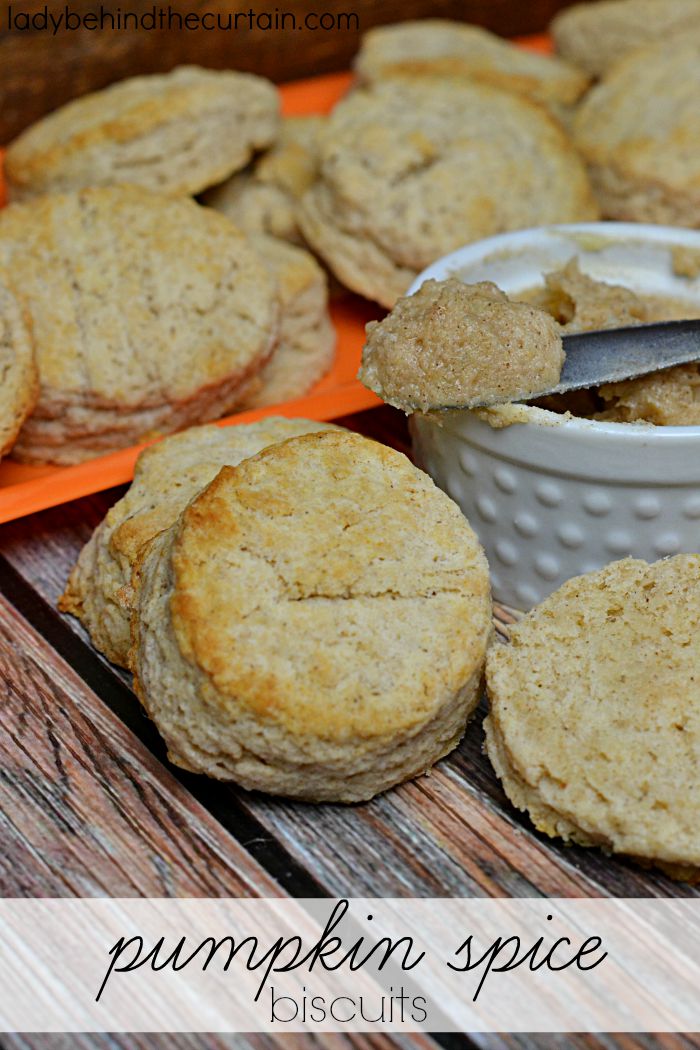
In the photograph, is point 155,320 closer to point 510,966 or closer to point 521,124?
point 521,124

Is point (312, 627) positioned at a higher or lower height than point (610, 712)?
higher

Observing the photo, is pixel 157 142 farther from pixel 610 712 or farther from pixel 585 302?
pixel 610 712

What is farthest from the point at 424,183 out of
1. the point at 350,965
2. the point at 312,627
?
the point at 350,965

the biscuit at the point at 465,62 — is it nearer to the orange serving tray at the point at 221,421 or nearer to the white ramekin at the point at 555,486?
the orange serving tray at the point at 221,421

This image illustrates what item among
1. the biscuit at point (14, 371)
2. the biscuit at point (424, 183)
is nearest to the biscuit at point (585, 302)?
the biscuit at point (424, 183)

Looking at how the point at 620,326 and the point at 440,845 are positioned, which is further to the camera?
the point at 620,326

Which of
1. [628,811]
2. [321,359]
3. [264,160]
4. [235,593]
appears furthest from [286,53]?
[628,811]
